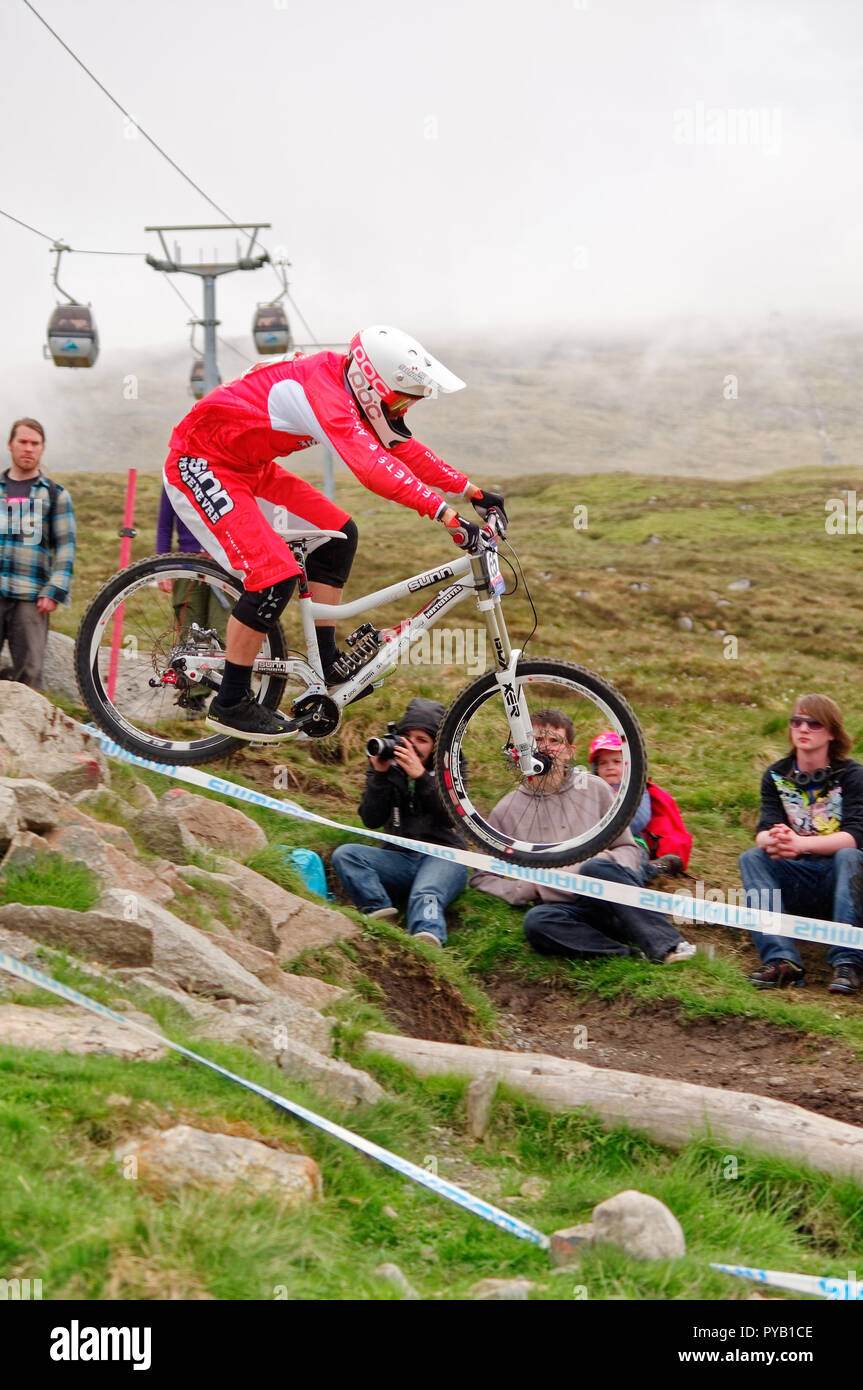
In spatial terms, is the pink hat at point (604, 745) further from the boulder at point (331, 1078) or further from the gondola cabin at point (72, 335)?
the gondola cabin at point (72, 335)

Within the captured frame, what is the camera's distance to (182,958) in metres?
6.11

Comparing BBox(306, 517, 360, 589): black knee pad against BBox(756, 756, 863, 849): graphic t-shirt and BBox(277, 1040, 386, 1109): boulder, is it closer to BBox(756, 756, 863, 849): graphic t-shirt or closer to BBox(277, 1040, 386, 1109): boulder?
BBox(277, 1040, 386, 1109): boulder

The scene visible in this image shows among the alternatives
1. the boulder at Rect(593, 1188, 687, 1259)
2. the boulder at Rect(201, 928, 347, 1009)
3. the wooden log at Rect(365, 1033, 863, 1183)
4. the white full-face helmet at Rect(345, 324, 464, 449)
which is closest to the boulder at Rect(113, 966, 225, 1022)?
the boulder at Rect(201, 928, 347, 1009)

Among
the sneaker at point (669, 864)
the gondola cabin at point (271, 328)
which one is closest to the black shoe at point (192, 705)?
the sneaker at point (669, 864)

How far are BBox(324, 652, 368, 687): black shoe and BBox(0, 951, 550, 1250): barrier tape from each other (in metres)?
2.37

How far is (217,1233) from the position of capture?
3.79m

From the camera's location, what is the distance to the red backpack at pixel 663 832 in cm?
941

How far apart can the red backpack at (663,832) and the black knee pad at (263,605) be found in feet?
12.5

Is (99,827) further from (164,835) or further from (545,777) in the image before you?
(545,777)
